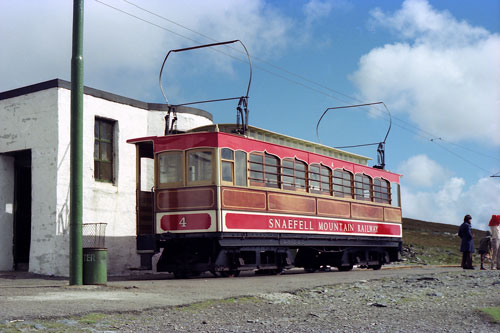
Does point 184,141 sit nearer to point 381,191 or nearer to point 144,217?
point 144,217

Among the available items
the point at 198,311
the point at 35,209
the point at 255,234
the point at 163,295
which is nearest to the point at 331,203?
the point at 255,234

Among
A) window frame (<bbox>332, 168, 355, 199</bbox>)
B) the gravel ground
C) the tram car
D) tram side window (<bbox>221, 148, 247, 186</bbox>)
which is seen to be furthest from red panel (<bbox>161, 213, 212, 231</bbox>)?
window frame (<bbox>332, 168, 355, 199</bbox>)

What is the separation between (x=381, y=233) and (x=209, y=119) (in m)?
7.50

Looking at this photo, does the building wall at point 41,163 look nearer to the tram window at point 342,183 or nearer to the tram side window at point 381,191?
the tram window at point 342,183

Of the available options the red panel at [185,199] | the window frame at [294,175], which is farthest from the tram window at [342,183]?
the red panel at [185,199]

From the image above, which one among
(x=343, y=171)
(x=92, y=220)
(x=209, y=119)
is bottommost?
(x=92, y=220)

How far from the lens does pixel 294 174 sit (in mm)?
18375

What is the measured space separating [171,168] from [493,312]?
31.0 feet

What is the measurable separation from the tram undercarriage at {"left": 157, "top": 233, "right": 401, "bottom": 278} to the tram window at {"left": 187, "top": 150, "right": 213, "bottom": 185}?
1377 millimetres

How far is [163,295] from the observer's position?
1060cm

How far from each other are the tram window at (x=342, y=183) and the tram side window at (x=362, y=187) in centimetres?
50

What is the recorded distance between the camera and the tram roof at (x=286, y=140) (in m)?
17.5

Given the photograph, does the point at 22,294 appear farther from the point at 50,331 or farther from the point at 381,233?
the point at 381,233

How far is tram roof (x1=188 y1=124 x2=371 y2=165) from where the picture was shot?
17531 millimetres
